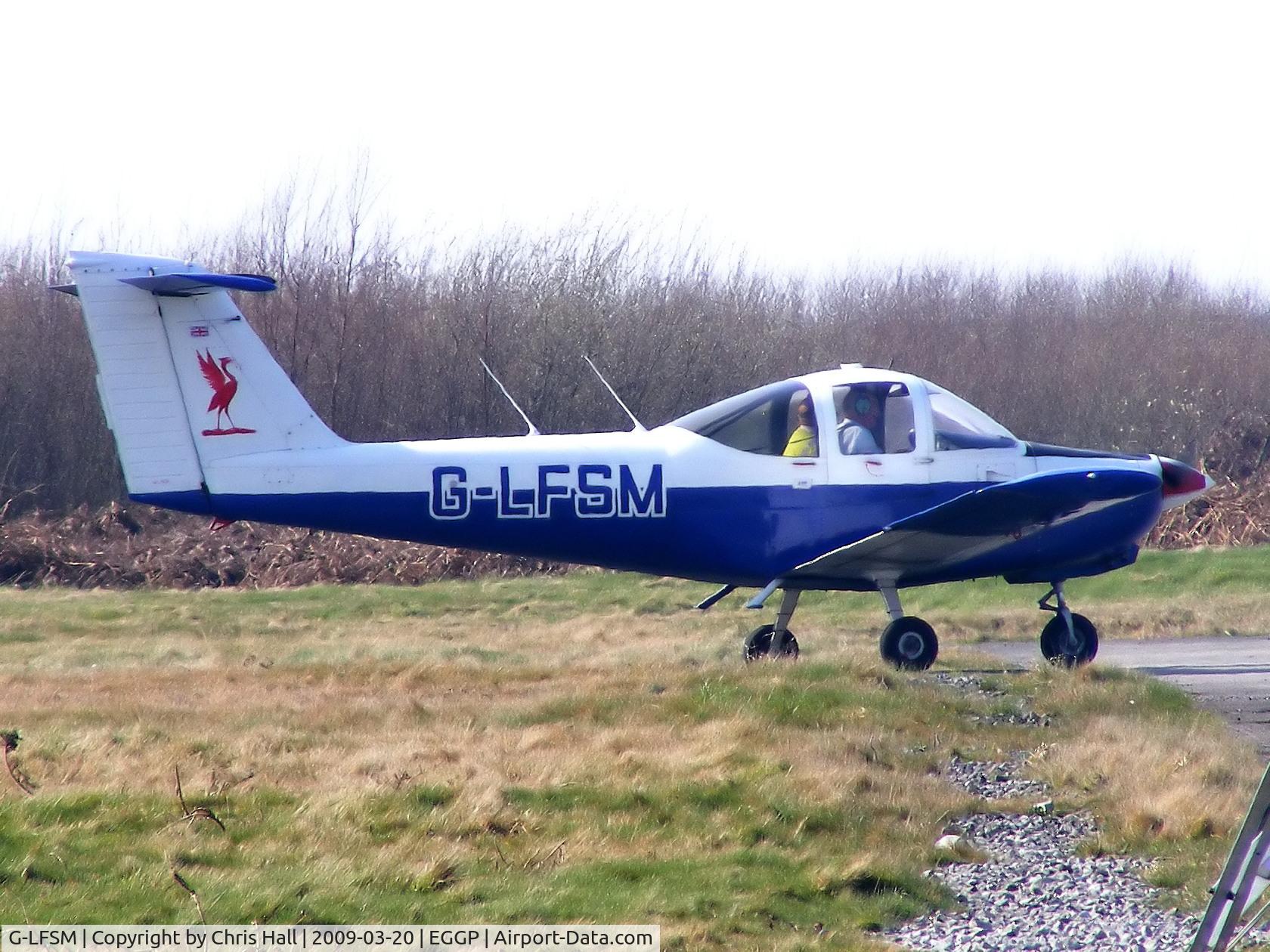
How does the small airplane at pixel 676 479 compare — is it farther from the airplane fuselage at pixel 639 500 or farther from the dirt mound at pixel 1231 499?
the dirt mound at pixel 1231 499

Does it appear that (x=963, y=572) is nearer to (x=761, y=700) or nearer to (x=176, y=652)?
(x=761, y=700)

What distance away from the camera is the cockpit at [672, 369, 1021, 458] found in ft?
36.4

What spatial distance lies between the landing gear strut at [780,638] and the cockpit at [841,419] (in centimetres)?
131

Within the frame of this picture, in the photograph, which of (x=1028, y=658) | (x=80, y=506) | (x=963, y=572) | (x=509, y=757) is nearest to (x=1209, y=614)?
(x=1028, y=658)

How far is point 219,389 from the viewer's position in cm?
1052

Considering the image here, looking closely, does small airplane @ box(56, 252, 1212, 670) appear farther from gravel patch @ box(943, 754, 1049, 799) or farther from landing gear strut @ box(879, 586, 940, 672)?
gravel patch @ box(943, 754, 1049, 799)

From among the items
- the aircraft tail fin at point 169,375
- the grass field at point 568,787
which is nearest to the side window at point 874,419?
the grass field at point 568,787

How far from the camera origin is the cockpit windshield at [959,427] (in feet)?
36.9

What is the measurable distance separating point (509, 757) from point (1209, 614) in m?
11.3

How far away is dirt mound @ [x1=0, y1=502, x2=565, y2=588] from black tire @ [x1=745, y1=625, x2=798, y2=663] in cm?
1170

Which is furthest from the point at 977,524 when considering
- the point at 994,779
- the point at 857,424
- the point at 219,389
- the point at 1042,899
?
the point at 219,389

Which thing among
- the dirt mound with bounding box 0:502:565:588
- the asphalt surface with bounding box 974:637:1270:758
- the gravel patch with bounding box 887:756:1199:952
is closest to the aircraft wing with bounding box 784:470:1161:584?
the asphalt surface with bounding box 974:637:1270:758

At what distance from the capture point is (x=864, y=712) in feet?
27.7

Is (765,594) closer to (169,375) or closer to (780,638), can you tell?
(780,638)
